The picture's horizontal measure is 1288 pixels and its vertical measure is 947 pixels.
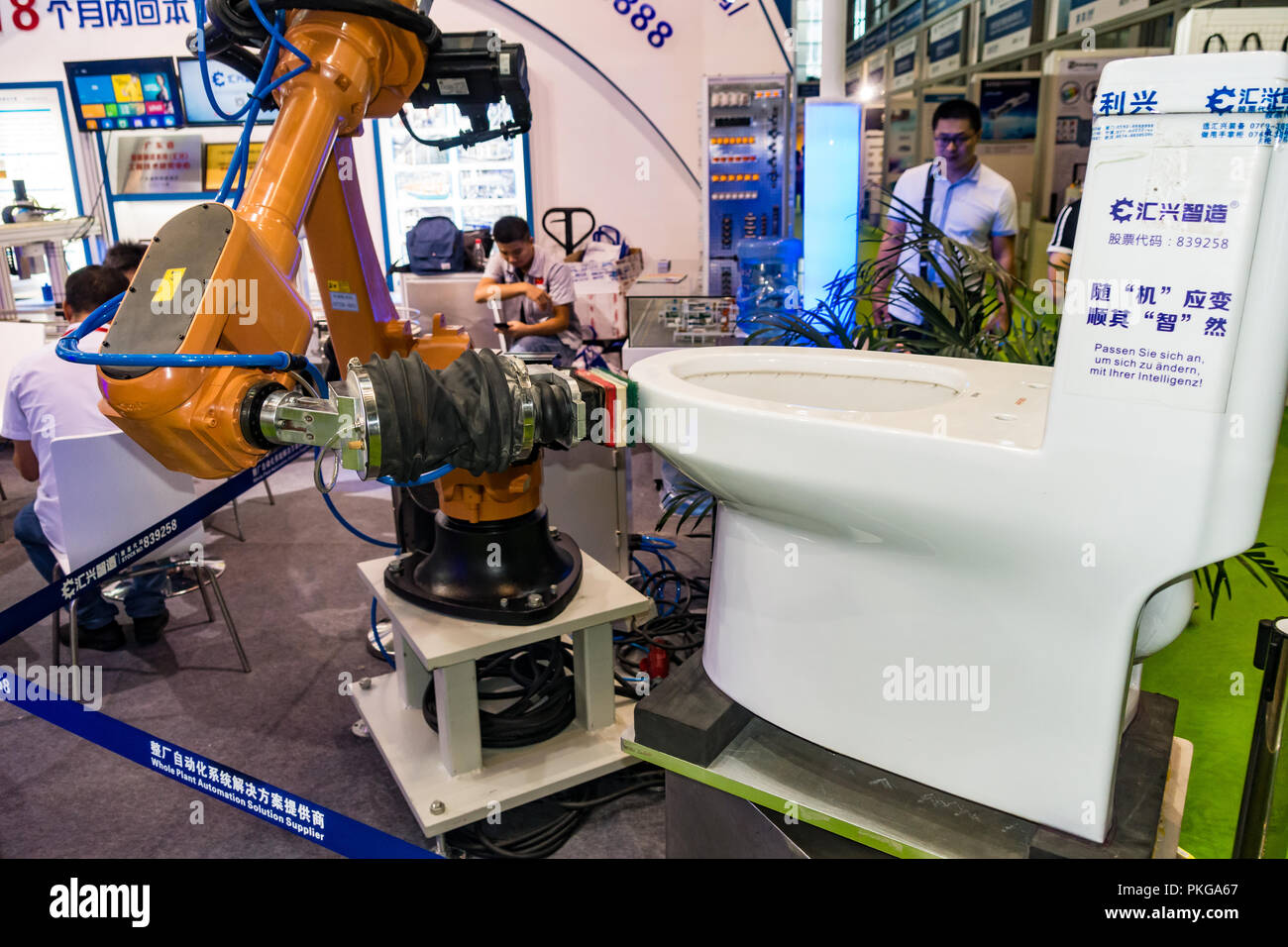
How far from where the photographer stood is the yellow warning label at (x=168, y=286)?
1.32m

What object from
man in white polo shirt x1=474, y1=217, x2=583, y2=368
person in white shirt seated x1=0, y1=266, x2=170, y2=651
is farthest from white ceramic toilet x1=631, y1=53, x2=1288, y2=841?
man in white polo shirt x1=474, y1=217, x2=583, y2=368

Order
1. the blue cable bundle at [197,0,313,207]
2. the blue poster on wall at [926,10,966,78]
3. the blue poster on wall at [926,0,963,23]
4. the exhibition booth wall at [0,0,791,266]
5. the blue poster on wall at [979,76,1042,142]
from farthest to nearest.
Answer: the blue poster on wall at [926,0,963,23], the blue poster on wall at [926,10,966,78], the exhibition booth wall at [0,0,791,266], the blue poster on wall at [979,76,1042,142], the blue cable bundle at [197,0,313,207]

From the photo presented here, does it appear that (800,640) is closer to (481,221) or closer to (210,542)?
(210,542)

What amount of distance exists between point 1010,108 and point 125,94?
6565 millimetres

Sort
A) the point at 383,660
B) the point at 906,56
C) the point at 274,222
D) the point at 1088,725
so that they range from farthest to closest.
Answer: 1. the point at 906,56
2. the point at 383,660
3. the point at 274,222
4. the point at 1088,725

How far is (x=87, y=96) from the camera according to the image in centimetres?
720

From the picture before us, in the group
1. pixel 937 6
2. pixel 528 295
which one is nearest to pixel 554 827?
pixel 528 295

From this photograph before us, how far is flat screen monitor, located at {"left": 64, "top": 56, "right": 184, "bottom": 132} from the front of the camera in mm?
7086

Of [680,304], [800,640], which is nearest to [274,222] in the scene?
[800,640]

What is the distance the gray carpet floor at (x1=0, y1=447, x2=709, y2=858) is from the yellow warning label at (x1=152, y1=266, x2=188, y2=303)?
133cm

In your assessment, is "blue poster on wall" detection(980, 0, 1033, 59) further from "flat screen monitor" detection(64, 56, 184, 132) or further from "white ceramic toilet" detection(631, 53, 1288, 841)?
"flat screen monitor" detection(64, 56, 184, 132)

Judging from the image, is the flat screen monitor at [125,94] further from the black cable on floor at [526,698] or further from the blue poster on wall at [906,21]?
the blue poster on wall at [906,21]

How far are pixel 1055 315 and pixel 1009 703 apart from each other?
1.23 metres

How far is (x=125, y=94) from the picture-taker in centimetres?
717
